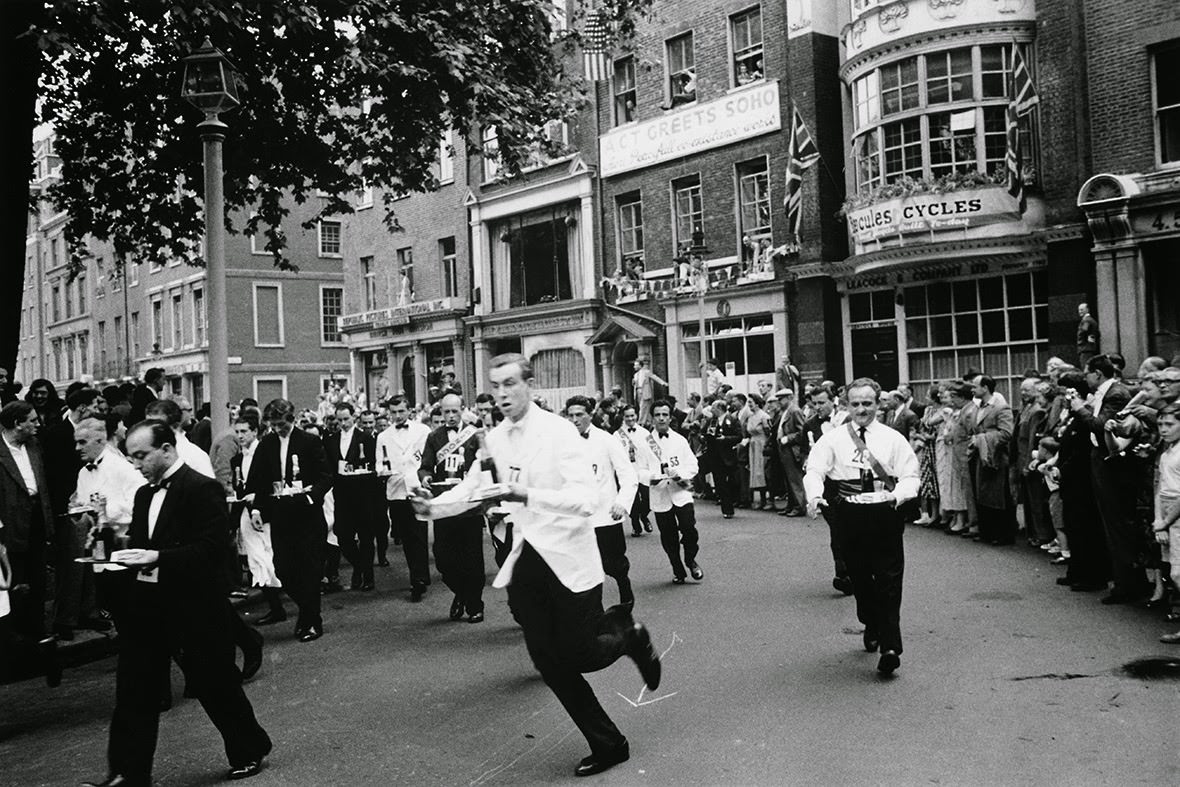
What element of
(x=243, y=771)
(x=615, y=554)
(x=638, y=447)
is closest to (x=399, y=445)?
(x=638, y=447)

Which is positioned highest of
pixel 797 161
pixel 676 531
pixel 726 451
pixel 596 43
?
pixel 596 43

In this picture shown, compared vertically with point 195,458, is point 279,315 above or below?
above

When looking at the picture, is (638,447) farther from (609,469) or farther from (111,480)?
(111,480)

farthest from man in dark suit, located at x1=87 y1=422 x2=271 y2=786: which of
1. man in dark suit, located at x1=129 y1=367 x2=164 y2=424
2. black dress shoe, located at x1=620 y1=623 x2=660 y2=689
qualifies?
man in dark suit, located at x1=129 y1=367 x2=164 y2=424

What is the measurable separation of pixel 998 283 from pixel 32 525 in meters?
17.4

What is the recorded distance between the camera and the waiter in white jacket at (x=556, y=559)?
5238mm

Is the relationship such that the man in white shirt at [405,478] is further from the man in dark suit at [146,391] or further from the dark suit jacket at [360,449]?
the man in dark suit at [146,391]

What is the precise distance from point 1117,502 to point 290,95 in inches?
406

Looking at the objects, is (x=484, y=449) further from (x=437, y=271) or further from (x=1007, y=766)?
(x=437, y=271)

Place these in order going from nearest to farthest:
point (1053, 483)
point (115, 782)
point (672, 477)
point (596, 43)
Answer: point (115, 782)
point (672, 477)
point (1053, 483)
point (596, 43)

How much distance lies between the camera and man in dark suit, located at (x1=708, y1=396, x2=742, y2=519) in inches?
634

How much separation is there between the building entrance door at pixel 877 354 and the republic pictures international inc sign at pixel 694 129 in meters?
5.25

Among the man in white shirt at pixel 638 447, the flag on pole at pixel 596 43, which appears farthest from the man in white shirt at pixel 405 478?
the flag on pole at pixel 596 43

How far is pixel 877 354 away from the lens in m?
22.2
